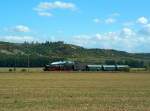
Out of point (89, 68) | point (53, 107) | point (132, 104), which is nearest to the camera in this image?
point (53, 107)

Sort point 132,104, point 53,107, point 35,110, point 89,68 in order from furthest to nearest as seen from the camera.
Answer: point 89,68 < point 132,104 < point 53,107 < point 35,110

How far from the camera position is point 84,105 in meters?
25.6

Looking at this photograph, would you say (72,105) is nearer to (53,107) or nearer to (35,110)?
(53,107)

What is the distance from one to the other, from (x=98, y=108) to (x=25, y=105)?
3.97 meters

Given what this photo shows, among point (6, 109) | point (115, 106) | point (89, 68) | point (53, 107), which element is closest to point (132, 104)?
point (115, 106)

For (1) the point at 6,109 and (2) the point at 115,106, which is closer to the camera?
(1) the point at 6,109

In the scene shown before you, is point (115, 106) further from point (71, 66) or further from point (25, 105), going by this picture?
point (71, 66)

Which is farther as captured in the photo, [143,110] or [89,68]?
[89,68]

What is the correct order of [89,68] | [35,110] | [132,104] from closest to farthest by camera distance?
[35,110]
[132,104]
[89,68]

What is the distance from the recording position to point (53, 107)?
24.4 metres

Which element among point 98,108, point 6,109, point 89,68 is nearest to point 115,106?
point 98,108

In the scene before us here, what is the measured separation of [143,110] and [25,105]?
20.1 ft

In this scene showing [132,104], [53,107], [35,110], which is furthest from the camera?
[132,104]

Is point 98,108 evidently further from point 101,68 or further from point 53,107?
point 101,68
